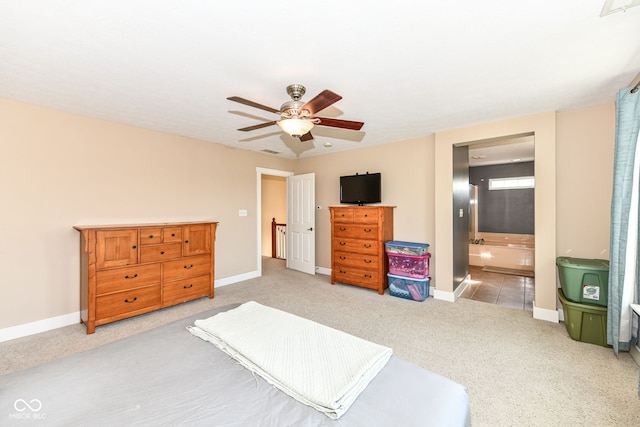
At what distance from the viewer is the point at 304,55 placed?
1.96m

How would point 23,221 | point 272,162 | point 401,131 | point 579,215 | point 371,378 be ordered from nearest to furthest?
point 371,378, point 23,221, point 579,215, point 401,131, point 272,162

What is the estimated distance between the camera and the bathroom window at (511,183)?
21.3 ft

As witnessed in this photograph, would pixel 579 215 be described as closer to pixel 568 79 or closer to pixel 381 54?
pixel 568 79

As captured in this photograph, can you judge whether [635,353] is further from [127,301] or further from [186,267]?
[127,301]

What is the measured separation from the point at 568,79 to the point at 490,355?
8.57 ft

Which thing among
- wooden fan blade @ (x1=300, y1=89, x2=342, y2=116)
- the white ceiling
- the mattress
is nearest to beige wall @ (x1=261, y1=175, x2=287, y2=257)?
the white ceiling

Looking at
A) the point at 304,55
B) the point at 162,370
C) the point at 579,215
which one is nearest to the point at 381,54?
the point at 304,55

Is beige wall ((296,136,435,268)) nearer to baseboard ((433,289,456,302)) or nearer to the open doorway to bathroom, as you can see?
baseboard ((433,289,456,302))

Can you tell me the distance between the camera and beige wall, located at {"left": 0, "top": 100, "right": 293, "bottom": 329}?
278 centimetres

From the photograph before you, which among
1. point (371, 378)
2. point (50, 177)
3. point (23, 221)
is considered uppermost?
point (50, 177)

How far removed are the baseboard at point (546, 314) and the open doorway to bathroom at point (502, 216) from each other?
4.38ft

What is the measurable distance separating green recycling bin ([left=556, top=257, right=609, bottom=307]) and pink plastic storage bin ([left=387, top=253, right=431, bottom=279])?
1.51m

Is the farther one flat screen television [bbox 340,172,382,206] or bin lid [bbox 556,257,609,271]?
flat screen television [bbox 340,172,382,206]

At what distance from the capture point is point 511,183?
6.72 meters
